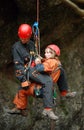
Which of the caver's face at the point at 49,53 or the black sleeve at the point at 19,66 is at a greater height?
the caver's face at the point at 49,53

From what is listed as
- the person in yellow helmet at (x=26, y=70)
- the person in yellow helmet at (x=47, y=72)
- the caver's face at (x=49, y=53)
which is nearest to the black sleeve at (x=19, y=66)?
the person in yellow helmet at (x=26, y=70)

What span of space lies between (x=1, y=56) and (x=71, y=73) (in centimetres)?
165

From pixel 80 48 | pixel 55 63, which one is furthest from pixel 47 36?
pixel 55 63

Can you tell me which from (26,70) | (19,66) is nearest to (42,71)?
(26,70)

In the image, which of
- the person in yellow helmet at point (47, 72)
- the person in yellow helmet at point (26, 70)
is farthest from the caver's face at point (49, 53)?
the person in yellow helmet at point (26, 70)

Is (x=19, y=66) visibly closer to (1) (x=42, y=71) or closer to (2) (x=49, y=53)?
(1) (x=42, y=71)

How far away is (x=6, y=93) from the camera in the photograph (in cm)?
812

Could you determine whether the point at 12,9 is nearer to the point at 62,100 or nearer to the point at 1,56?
the point at 1,56

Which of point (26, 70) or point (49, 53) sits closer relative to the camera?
point (26, 70)

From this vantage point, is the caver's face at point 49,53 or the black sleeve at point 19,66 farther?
the caver's face at point 49,53

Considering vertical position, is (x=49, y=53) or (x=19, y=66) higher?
(x=49, y=53)

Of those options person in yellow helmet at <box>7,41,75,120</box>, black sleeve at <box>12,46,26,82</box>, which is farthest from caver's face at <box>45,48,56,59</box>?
black sleeve at <box>12,46,26,82</box>

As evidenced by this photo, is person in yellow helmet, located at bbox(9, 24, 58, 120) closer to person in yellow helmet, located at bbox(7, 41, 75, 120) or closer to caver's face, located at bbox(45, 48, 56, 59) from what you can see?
person in yellow helmet, located at bbox(7, 41, 75, 120)

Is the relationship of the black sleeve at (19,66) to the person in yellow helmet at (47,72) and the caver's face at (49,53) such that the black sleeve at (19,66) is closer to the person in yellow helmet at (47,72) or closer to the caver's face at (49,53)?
the person in yellow helmet at (47,72)
